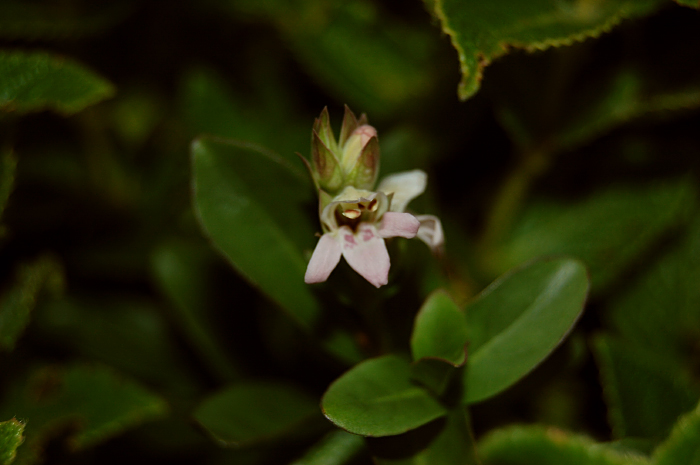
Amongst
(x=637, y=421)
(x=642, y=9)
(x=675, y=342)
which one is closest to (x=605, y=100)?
(x=642, y=9)

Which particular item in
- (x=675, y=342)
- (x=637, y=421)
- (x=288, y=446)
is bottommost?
(x=288, y=446)

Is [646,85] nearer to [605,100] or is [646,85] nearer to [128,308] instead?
[605,100]

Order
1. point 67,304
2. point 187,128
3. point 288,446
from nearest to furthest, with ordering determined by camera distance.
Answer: point 288,446
point 67,304
point 187,128

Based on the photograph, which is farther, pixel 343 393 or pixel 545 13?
pixel 545 13

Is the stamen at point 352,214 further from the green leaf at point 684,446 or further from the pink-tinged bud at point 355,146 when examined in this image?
the green leaf at point 684,446

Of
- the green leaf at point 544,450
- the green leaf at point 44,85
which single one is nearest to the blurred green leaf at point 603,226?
the green leaf at point 544,450
